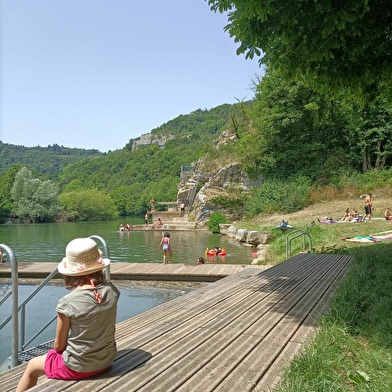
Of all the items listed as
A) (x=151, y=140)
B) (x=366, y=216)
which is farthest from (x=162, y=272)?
(x=151, y=140)

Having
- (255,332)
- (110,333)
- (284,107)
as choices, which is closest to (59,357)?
(110,333)

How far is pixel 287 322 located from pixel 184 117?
155631 millimetres

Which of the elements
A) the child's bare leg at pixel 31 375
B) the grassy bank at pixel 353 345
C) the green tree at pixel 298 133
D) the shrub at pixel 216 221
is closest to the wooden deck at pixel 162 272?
the grassy bank at pixel 353 345

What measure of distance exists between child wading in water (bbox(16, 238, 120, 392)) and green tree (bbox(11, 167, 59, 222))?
72.3 meters

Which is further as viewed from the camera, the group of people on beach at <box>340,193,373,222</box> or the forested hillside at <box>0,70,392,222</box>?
the forested hillside at <box>0,70,392,222</box>

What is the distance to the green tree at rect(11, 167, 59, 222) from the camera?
233ft

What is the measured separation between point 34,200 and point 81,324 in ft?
246

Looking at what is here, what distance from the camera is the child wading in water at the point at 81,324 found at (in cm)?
290

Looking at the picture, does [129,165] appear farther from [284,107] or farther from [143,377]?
[143,377]

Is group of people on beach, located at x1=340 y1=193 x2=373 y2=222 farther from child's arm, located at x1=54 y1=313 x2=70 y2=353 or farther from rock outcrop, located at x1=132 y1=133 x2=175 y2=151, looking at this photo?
rock outcrop, located at x1=132 y1=133 x2=175 y2=151

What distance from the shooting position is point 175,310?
17.9ft

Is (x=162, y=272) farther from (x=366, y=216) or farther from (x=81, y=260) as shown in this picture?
(x=366, y=216)

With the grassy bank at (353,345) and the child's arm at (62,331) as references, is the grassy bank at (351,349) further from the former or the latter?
the child's arm at (62,331)

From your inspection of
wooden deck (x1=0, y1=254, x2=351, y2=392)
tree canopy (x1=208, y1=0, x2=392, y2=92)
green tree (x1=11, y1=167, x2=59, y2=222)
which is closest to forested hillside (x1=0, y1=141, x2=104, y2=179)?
green tree (x1=11, y1=167, x2=59, y2=222)
